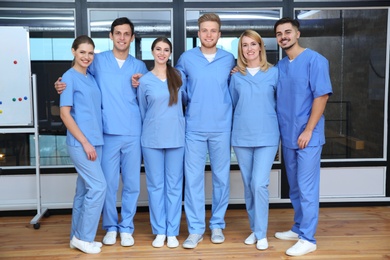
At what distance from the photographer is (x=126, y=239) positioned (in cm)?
297

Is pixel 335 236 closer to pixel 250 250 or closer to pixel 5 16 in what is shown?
pixel 250 250

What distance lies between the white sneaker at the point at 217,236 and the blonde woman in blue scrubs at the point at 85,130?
73 cm

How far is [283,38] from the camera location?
284 centimetres

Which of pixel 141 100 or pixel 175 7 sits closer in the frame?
pixel 141 100

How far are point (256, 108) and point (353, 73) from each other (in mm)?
1292

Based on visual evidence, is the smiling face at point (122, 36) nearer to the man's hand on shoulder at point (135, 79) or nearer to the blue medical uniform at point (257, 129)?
the man's hand on shoulder at point (135, 79)

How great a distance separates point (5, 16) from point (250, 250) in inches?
94.6

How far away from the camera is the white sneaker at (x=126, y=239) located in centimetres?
295

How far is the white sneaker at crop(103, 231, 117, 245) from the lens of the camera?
2.96 metres

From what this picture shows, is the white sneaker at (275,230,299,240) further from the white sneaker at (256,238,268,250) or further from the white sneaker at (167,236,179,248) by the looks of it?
the white sneaker at (167,236,179,248)

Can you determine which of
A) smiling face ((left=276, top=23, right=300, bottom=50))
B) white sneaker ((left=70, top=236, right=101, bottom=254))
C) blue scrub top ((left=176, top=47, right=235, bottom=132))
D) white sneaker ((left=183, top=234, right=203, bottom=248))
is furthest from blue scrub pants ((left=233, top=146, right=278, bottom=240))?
white sneaker ((left=70, top=236, right=101, bottom=254))

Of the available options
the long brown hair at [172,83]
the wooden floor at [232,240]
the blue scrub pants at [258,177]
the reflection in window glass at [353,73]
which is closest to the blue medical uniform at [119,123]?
the long brown hair at [172,83]

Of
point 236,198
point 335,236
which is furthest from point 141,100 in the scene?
point 335,236

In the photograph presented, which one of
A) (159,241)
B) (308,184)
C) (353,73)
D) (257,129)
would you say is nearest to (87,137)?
(159,241)
